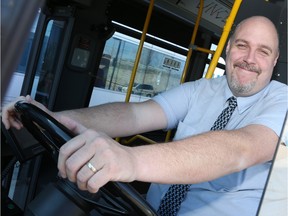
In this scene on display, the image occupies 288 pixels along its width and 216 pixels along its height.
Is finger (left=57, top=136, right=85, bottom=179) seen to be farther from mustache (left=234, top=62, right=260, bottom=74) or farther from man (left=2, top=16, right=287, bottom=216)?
mustache (left=234, top=62, right=260, bottom=74)

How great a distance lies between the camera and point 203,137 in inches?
38.9

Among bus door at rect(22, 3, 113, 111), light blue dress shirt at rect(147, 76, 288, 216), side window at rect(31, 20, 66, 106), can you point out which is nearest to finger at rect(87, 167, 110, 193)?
light blue dress shirt at rect(147, 76, 288, 216)

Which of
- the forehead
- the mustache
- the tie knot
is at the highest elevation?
the forehead

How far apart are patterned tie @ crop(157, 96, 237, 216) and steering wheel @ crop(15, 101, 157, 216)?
0.45 meters

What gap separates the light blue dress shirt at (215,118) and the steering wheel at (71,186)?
504 millimetres

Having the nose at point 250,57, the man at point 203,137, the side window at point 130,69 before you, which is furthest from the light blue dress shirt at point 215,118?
the side window at point 130,69

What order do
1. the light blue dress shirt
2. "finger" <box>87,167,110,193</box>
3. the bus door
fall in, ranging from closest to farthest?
"finger" <box>87,167,110,193</box> < the light blue dress shirt < the bus door

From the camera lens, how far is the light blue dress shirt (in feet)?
4.51

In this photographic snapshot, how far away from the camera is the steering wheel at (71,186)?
32.5 inches

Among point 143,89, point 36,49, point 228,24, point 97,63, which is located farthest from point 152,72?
point 228,24

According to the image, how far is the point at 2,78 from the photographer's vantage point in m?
0.39

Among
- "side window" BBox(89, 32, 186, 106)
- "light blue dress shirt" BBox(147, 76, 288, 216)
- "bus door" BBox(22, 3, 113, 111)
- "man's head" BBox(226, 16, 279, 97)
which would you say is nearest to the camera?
"light blue dress shirt" BBox(147, 76, 288, 216)

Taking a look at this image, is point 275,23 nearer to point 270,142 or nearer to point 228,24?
point 228,24

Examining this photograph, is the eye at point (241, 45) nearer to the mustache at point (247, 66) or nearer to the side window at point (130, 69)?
the mustache at point (247, 66)
